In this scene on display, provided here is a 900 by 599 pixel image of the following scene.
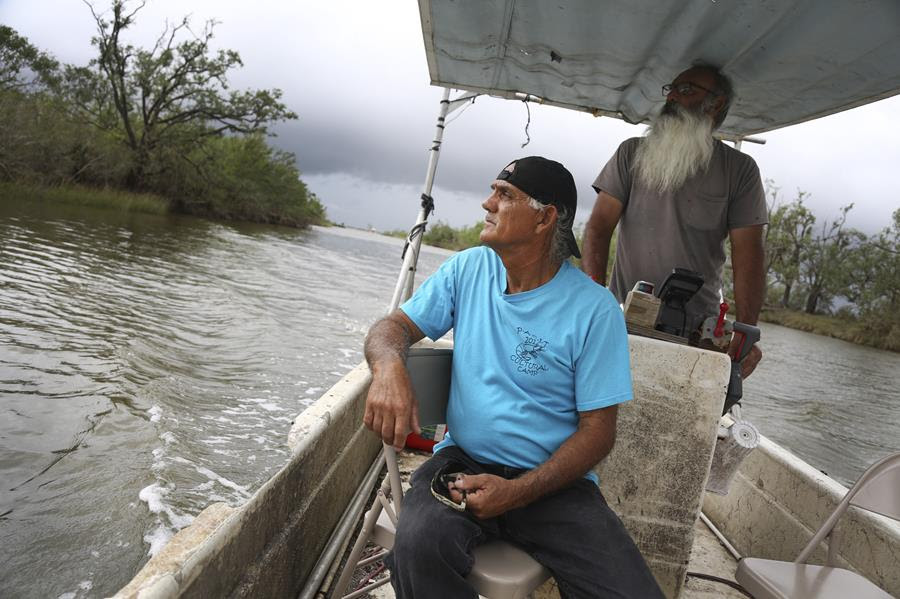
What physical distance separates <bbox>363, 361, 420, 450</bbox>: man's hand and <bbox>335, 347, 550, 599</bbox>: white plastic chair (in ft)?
0.21

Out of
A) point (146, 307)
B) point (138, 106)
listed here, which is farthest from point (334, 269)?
point (138, 106)

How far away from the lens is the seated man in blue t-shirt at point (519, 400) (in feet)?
4.89

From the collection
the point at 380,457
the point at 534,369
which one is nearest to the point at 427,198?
the point at 380,457

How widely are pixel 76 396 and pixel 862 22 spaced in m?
6.08

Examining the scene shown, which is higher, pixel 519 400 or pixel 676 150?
pixel 676 150

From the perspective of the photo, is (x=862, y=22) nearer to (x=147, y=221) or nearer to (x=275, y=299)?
(x=275, y=299)

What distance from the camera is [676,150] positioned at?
2.59 meters

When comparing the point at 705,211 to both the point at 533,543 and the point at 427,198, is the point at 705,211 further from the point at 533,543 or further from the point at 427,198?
the point at 427,198

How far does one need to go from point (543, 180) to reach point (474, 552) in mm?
1110

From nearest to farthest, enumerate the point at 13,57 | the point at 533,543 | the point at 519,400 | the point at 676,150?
the point at 533,543 < the point at 519,400 < the point at 676,150 < the point at 13,57

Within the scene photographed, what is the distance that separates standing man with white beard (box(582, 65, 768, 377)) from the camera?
2.63 m

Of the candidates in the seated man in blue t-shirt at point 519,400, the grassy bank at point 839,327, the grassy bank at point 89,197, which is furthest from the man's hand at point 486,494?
the grassy bank at point 839,327

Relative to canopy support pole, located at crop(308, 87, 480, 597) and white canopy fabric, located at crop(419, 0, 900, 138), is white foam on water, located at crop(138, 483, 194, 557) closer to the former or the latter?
canopy support pole, located at crop(308, 87, 480, 597)

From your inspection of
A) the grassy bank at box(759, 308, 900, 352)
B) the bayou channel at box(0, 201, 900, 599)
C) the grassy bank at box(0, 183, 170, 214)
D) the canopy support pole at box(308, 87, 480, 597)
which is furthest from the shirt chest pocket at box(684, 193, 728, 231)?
the grassy bank at box(759, 308, 900, 352)
